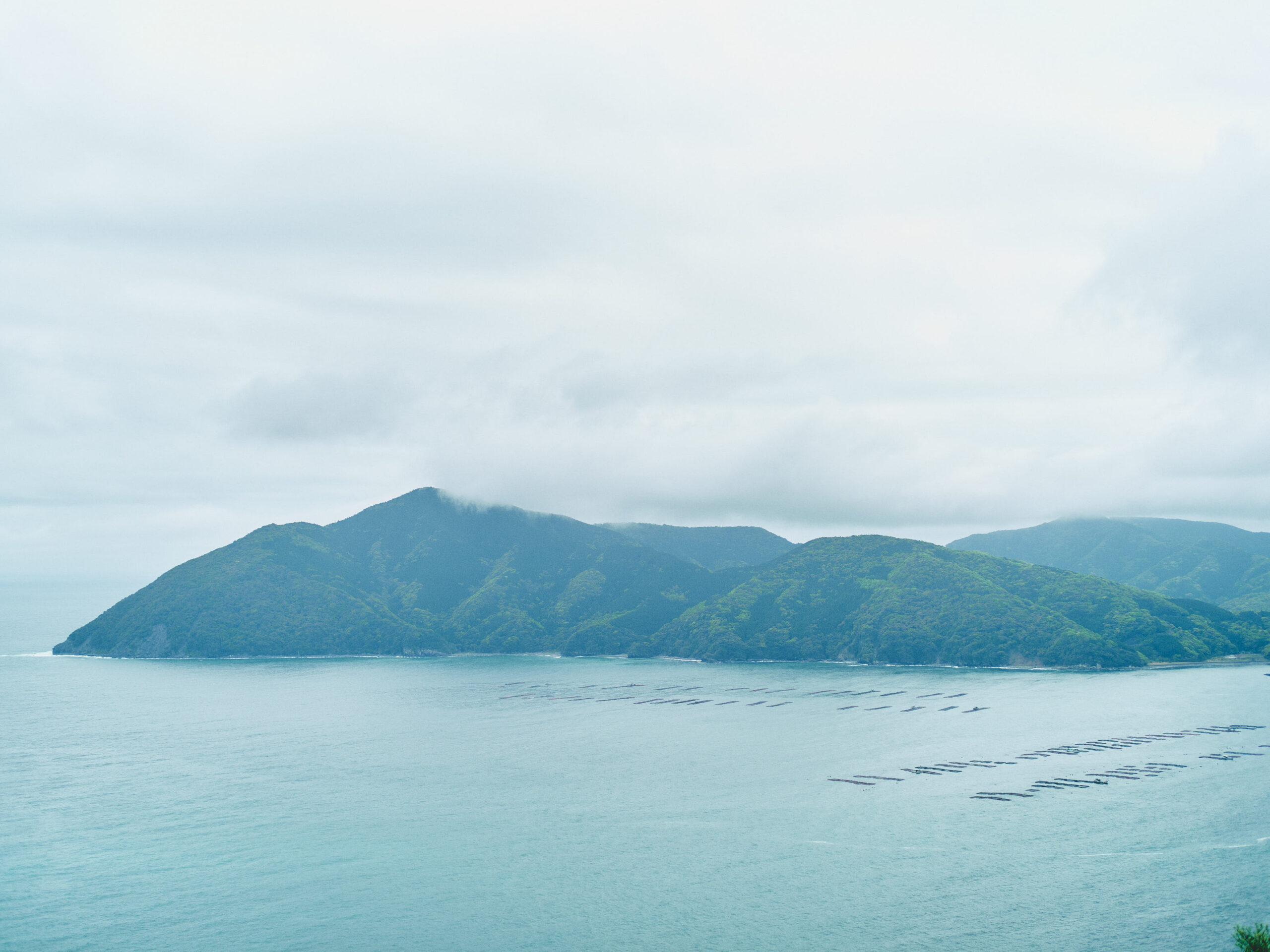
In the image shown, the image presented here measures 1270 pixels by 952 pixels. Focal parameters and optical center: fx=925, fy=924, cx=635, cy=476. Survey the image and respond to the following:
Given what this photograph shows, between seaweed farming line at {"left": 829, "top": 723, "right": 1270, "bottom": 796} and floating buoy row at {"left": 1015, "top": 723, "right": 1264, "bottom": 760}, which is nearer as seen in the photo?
seaweed farming line at {"left": 829, "top": 723, "right": 1270, "bottom": 796}

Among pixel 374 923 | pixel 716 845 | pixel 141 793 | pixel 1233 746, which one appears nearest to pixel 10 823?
pixel 141 793

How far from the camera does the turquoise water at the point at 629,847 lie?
86125 mm

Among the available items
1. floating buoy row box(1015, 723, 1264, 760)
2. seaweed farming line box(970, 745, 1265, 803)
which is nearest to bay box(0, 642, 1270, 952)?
seaweed farming line box(970, 745, 1265, 803)

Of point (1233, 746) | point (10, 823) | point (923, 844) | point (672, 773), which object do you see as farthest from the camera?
point (1233, 746)

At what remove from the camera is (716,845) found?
10994 cm

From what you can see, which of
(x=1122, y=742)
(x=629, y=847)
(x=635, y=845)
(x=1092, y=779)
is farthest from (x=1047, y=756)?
(x=629, y=847)

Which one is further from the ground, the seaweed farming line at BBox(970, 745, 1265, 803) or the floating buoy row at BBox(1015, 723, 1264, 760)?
the floating buoy row at BBox(1015, 723, 1264, 760)

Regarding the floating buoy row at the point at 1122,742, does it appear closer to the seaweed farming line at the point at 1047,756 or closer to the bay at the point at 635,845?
the seaweed farming line at the point at 1047,756

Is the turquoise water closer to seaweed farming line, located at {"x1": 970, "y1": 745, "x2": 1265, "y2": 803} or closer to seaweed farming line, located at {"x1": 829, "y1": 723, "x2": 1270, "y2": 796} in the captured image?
seaweed farming line, located at {"x1": 970, "y1": 745, "x2": 1265, "y2": 803}

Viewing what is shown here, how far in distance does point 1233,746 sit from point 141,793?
→ 180923mm

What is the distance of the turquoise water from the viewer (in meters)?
86.1

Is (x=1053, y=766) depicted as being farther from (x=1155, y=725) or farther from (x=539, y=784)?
(x=539, y=784)

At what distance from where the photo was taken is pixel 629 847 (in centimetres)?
10956

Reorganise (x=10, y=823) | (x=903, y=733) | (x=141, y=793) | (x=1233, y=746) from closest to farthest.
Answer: (x=10, y=823), (x=141, y=793), (x=1233, y=746), (x=903, y=733)
